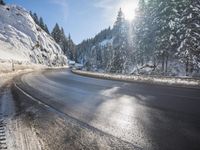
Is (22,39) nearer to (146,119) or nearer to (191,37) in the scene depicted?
(191,37)

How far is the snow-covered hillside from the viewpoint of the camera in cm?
5112

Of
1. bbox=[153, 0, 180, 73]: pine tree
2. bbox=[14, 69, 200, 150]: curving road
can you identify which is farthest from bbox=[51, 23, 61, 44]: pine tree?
bbox=[14, 69, 200, 150]: curving road

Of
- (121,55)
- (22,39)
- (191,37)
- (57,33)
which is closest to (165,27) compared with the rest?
(191,37)

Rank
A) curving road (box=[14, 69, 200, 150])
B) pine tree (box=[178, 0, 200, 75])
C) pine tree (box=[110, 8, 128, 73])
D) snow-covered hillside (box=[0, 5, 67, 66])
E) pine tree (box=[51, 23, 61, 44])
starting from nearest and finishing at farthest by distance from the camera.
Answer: curving road (box=[14, 69, 200, 150]) → pine tree (box=[178, 0, 200, 75]) → pine tree (box=[110, 8, 128, 73]) → snow-covered hillside (box=[0, 5, 67, 66]) → pine tree (box=[51, 23, 61, 44])

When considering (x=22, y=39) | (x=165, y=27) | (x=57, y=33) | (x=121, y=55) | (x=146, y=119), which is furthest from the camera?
(x=57, y=33)

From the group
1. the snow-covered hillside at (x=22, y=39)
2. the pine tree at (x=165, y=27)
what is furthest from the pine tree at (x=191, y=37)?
the snow-covered hillside at (x=22, y=39)

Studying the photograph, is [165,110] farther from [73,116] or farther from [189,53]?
[189,53]

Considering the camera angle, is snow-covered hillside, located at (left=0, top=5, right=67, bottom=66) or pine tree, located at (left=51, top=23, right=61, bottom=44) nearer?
snow-covered hillside, located at (left=0, top=5, right=67, bottom=66)

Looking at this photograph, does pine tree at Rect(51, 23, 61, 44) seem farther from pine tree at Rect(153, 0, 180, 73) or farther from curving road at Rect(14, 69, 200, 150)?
curving road at Rect(14, 69, 200, 150)

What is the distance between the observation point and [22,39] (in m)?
57.2

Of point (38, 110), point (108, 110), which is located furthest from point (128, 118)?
point (38, 110)

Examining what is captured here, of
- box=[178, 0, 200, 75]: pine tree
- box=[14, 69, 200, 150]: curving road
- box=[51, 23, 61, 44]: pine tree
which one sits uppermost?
box=[51, 23, 61, 44]: pine tree

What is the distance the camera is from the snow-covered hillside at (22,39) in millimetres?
51125

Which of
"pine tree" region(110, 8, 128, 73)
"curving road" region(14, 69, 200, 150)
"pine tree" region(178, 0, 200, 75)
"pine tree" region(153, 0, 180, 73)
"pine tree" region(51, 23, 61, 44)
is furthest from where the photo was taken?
"pine tree" region(51, 23, 61, 44)
